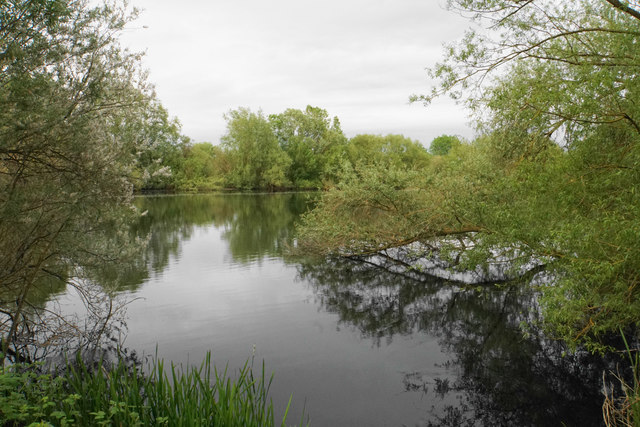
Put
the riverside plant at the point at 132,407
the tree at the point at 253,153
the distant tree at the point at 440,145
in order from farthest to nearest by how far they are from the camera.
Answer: the distant tree at the point at 440,145, the tree at the point at 253,153, the riverside plant at the point at 132,407

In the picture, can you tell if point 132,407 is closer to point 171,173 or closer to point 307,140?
point 171,173

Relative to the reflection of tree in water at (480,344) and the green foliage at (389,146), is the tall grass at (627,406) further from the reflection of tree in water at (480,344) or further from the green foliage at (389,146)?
the green foliage at (389,146)

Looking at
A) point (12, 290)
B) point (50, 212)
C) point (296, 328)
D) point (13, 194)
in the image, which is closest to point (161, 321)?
point (296, 328)

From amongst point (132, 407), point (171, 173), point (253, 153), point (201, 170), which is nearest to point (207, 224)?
point (171, 173)

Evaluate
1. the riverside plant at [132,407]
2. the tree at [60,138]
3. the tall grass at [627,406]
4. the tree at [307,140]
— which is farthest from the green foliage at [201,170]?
the tall grass at [627,406]

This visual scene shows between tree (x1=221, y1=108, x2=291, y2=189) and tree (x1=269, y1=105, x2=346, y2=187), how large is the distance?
11.8 ft

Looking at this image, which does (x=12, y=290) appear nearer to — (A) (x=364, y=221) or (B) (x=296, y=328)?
(B) (x=296, y=328)

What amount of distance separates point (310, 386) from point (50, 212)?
15.9 ft

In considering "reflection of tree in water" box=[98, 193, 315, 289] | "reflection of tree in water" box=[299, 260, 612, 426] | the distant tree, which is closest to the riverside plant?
"reflection of tree in water" box=[299, 260, 612, 426]

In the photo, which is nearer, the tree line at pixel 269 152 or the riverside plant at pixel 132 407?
the riverside plant at pixel 132 407

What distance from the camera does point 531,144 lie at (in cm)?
855

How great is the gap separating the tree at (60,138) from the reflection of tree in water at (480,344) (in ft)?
19.1

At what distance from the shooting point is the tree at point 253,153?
5812cm

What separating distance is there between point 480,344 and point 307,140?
190 feet
